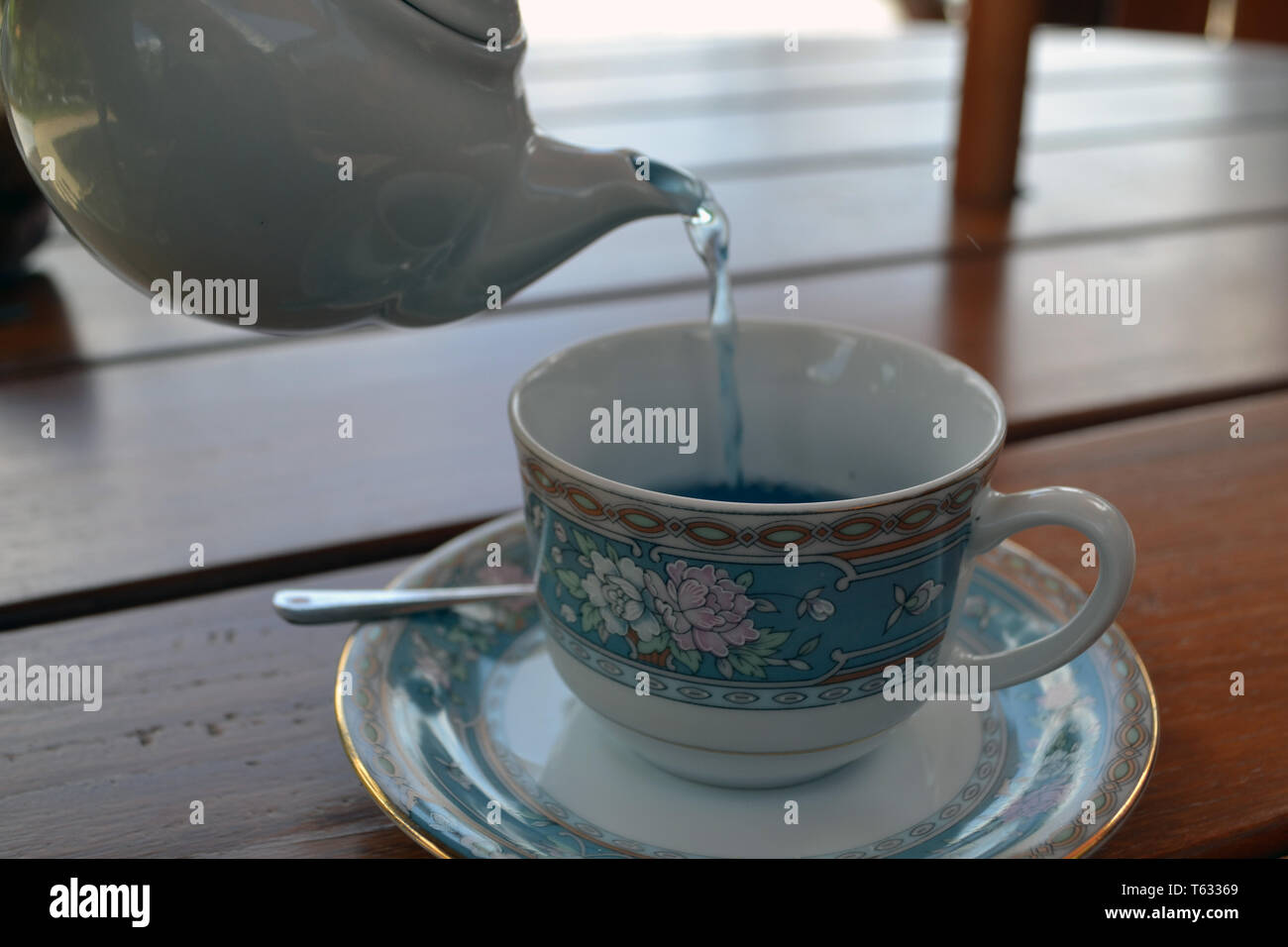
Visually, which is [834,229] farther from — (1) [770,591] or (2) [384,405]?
(1) [770,591]

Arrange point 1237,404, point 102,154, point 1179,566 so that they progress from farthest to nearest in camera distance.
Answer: point 1237,404, point 1179,566, point 102,154

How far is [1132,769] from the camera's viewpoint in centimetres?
38

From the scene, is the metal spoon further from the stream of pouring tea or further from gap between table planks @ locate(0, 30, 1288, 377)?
gap between table planks @ locate(0, 30, 1288, 377)

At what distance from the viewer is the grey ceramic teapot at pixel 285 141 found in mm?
348

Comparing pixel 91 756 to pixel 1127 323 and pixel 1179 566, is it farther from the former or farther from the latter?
pixel 1127 323

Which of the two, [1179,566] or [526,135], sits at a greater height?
[526,135]

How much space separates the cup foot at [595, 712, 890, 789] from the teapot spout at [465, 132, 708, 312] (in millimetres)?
155

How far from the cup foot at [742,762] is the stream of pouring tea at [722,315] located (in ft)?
0.46

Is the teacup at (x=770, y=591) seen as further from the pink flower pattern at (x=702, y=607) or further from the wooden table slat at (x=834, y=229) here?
the wooden table slat at (x=834, y=229)

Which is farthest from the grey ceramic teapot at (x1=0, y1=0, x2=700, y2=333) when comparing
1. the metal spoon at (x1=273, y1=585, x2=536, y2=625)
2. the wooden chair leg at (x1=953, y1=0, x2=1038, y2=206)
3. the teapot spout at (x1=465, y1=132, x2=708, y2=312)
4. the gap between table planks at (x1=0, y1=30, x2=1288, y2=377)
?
the wooden chair leg at (x1=953, y1=0, x2=1038, y2=206)

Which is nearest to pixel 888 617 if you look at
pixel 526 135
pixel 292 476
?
pixel 526 135

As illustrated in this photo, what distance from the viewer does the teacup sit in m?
0.37

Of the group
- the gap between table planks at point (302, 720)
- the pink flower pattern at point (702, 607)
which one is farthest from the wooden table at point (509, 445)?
the pink flower pattern at point (702, 607)
